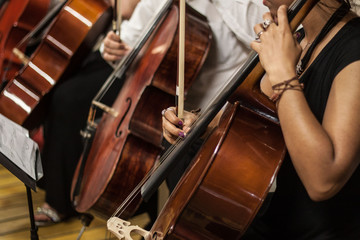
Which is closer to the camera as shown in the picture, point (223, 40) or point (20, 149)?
point (20, 149)

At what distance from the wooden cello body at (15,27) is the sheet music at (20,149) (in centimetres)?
117

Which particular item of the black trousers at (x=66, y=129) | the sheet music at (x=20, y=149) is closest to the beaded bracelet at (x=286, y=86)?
the sheet music at (x=20, y=149)

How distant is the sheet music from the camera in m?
1.07

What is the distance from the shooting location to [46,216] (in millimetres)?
2014

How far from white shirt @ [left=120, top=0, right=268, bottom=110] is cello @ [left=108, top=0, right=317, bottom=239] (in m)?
0.67

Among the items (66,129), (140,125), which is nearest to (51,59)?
(66,129)

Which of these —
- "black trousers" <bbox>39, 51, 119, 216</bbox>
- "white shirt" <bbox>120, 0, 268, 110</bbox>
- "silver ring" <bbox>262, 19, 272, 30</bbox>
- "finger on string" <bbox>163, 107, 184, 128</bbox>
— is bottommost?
"black trousers" <bbox>39, 51, 119, 216</bbox>

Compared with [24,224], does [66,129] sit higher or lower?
higher

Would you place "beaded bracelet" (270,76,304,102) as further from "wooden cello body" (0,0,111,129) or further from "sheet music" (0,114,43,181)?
"wooden cello body" (0,0,111,129)

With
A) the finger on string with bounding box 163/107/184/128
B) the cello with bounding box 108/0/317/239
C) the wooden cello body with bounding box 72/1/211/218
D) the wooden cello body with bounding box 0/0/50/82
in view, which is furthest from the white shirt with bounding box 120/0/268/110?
the wooden cello body with bounding box 0/0/50/82

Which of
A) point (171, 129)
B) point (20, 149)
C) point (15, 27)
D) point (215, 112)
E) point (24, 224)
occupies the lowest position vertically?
point (24, 224)

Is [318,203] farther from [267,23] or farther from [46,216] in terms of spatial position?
[46,216]

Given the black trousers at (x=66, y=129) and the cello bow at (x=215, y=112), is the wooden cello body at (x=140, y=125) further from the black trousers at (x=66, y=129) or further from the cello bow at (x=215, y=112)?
the cello bow at (x=215, y=112)

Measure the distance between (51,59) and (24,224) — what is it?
70 cm
